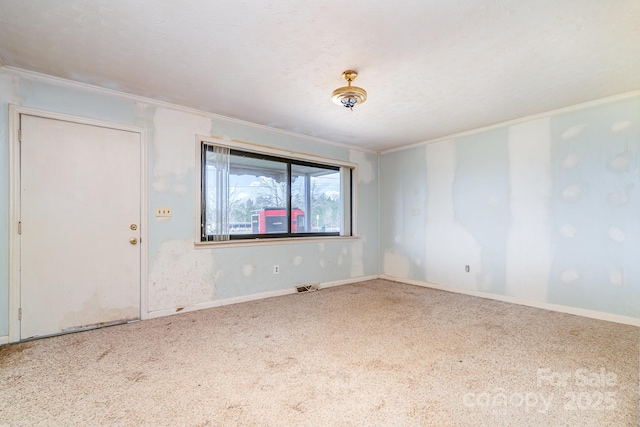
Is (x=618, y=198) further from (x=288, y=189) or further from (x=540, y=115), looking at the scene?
(x=288, y=189)

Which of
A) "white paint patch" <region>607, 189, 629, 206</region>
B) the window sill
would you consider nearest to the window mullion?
the window sill

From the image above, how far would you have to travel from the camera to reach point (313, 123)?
13.0ft

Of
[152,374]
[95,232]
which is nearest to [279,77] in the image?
[95,232]

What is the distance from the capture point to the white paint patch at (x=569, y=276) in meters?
3.36

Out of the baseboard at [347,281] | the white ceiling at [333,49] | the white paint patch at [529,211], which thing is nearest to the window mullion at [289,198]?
the baseboard at [347,281]

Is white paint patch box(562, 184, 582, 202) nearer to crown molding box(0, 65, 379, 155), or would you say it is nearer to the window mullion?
crown molding box(0, 65, 379, 155)

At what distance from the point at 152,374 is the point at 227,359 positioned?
19.6 inches

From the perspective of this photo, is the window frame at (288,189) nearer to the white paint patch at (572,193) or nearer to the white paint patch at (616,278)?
the white paint patch at (572,193)

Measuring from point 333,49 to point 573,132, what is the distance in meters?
3.07

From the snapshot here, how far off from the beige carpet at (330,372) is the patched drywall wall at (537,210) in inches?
22.3

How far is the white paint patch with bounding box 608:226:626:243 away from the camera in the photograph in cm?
310

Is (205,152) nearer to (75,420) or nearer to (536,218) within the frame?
(75,420)

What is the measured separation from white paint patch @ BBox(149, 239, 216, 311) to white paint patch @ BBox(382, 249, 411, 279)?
10.1ft

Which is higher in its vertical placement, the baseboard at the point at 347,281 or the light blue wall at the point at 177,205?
the light blue wall at the point at 177,205
